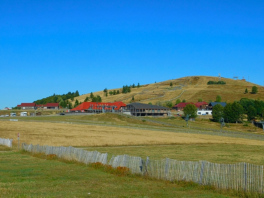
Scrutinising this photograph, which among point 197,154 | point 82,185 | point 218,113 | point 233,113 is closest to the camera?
point 82,185

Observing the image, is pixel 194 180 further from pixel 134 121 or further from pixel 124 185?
pixel 134 121

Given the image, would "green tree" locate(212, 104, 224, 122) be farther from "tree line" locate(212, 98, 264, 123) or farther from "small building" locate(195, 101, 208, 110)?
"small building" locate(195, 101, 208, 110)

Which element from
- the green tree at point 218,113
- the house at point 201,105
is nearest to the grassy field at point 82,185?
the green tree at point 218,113

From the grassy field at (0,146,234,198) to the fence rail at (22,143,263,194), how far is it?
0.55 m

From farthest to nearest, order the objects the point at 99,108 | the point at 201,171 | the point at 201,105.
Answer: the point at 201,105 < the point at 99,108 < the point at 201,171

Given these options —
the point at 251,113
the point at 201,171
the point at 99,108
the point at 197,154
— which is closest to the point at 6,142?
the point at 197,154

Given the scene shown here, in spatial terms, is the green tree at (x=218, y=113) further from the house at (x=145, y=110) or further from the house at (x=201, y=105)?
the house at (x=201, y=105)

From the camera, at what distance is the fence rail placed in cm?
1819

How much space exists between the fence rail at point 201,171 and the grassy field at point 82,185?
0.55 m

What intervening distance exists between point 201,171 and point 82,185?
716 centimetres

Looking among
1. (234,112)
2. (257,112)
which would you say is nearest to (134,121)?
(234,112)

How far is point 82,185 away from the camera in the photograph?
21500 millimetres

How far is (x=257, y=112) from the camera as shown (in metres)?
149

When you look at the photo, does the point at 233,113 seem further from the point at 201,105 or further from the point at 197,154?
the point at 197,154
